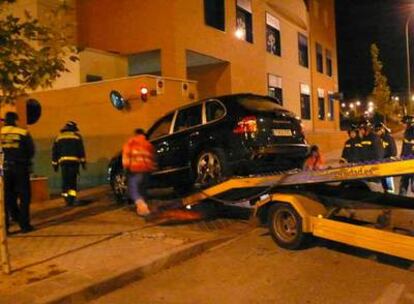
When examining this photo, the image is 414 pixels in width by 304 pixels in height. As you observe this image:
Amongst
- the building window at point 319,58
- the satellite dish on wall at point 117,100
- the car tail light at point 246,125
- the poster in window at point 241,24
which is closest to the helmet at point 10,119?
the car tail light at point 246,125

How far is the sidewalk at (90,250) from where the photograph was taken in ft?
19.4

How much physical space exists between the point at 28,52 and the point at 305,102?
84.3 feet

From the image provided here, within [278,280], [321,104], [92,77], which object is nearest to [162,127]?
[278,280]

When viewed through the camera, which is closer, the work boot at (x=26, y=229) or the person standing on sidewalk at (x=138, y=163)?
the work boot at (x=26, y=229)

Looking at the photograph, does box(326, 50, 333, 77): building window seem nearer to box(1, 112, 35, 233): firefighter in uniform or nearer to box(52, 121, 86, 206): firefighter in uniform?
box(52, 121, 86, 206): firefighter in uniform

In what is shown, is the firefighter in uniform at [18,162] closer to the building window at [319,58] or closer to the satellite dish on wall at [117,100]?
the satellite dish on wall at [117,100]

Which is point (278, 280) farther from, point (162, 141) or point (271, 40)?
point (271, 40)

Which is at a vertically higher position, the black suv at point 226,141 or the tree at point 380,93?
the tree at point 380,93

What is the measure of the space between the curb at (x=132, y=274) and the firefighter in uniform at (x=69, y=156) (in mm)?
4167

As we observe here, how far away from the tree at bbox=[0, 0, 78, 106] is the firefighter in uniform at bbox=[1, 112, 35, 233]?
5.63ft

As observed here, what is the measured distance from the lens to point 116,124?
15.1 meters

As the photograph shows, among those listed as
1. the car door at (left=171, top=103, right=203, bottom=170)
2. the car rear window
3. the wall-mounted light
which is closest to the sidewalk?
the car door at (left=171, top=103, right=203, bottom=170)

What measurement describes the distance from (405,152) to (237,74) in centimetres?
932

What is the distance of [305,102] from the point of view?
31.1 meters
